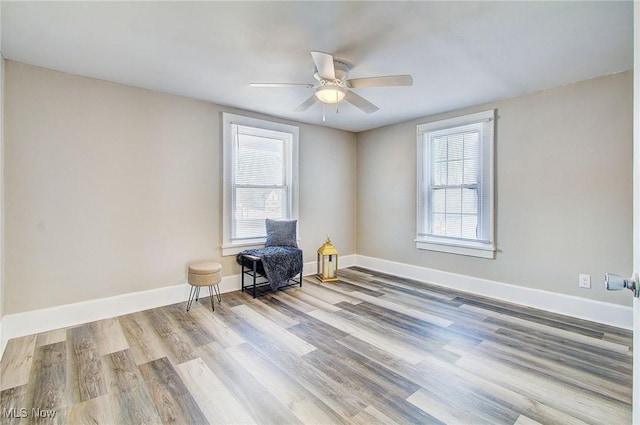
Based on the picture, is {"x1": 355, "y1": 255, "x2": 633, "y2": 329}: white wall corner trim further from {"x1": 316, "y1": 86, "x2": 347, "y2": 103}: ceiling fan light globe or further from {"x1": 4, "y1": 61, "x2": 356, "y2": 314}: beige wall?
{"x1": 316, "y1": 86, "x2": 347, "y2": 103}: ceiling fan light globe

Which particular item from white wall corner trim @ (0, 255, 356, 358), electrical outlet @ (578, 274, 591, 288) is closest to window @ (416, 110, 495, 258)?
electrical outlet @ (578, 274, 591, 288)

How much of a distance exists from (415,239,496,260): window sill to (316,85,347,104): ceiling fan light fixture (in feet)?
8.53

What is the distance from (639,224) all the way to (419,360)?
1.77 m

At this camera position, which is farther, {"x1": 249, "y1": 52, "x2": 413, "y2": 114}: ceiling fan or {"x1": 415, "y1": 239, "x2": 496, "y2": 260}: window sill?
{"x1": 415, "y1": 239, "x2": 496, "y2": 260}: window sill

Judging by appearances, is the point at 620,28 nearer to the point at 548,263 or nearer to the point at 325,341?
the point at 548,263

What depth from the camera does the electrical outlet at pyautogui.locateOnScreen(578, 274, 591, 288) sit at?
10.3 ft

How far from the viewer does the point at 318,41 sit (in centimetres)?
234

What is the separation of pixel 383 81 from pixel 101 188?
9.51 feet

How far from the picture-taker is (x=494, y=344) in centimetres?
262

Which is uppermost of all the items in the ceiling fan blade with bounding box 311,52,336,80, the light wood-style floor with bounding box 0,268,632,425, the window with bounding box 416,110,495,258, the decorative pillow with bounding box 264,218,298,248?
the ceiling fan blade with bounding box 311,52,336,80

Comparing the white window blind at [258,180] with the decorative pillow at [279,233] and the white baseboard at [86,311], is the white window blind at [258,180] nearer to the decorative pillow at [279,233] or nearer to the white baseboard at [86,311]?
the decorative pillow at [279,233]

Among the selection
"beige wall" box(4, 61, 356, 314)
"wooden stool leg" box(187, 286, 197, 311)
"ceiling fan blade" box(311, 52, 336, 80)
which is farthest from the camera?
"wooden stool leg" box(187, 286, 197, 311)

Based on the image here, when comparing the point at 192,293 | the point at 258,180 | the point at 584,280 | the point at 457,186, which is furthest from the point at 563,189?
the point at 192,293

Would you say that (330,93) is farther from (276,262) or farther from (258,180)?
(276,262)
